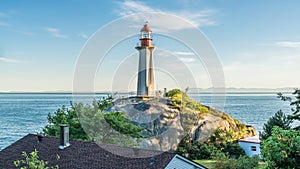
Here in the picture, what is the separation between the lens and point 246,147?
3275cm

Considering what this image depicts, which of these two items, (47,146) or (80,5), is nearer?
(47,146)

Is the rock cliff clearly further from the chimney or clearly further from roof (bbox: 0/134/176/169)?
the chimney

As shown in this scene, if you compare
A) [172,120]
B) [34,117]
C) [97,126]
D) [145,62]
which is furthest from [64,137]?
[34,117]

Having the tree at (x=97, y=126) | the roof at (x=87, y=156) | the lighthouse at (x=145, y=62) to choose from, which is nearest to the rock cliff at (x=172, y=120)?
the lighthouse at (x=145, y=62)

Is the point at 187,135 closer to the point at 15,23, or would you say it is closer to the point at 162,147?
the point at 162,147

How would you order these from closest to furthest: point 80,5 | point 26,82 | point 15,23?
1. point 80,5
2. point 15,23
3. point 26,82

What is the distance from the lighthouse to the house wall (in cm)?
1177

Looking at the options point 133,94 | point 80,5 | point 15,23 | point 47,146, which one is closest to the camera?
point 47,146

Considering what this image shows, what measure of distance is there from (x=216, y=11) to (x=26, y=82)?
71.7 metres

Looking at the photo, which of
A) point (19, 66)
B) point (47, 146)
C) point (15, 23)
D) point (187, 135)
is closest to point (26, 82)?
point (19, 66)

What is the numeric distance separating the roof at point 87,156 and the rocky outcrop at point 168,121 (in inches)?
477

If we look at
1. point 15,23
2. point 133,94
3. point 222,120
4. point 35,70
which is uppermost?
point 15,23

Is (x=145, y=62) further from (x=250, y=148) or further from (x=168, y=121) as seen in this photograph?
(x=250, y=148)

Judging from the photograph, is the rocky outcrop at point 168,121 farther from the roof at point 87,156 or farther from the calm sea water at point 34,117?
the roof at point 87,156
